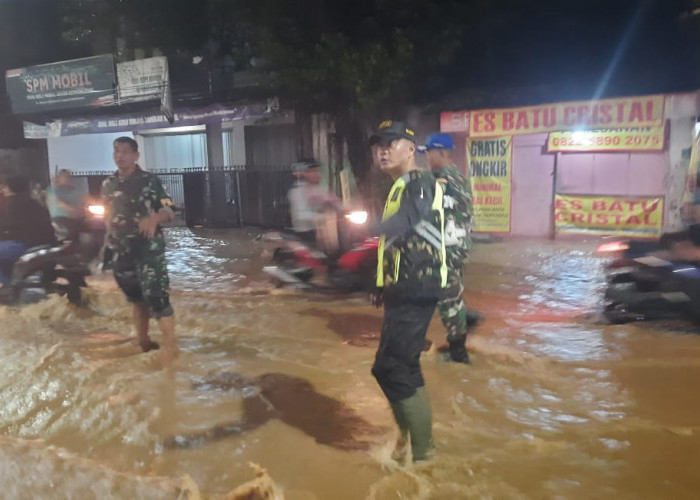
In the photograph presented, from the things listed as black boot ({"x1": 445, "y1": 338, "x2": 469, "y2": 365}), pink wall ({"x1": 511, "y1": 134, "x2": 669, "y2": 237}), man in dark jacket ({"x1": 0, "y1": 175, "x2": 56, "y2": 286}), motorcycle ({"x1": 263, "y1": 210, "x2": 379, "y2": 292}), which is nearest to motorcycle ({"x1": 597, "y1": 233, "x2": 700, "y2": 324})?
black boot ({"x1": 445, "y1": 338, "x2": 469, "y2": 365})

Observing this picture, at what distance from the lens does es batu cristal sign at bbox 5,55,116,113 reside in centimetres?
1659

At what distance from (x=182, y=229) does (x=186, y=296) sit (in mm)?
8112

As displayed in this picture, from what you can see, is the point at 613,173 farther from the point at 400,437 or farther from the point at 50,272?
the point at 50,272

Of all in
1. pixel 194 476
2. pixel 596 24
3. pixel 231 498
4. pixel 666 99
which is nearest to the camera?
pixel 231 498

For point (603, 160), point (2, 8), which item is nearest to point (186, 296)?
point (603, 160)

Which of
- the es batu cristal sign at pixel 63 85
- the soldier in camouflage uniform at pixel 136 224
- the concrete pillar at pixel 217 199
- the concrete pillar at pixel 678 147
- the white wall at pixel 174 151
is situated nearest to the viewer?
the soldier in camouflage uniform at pixel 136 224

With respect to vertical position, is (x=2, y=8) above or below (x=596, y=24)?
above

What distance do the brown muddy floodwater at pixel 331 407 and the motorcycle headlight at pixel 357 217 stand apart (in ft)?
3.34

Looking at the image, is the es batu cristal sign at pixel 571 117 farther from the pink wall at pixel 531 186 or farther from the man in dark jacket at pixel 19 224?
the man in dark jacket at pixel 19 224

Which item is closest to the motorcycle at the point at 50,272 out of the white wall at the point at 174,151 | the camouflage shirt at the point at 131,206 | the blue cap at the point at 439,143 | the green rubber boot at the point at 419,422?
the camouflage shirt at the point at 131,206

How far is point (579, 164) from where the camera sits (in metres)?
11.0

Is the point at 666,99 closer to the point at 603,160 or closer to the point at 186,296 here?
the point at 603,160

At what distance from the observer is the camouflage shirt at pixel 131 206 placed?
16.4 feet

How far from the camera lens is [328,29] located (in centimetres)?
1155
